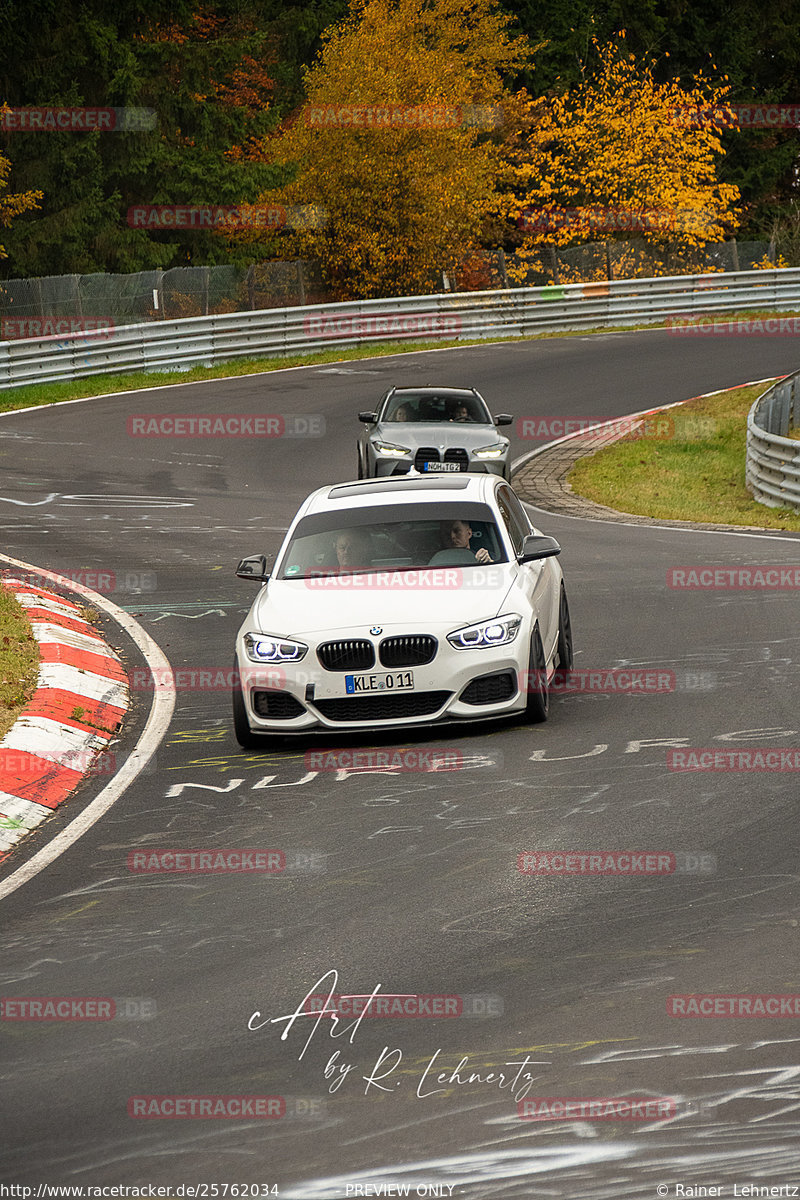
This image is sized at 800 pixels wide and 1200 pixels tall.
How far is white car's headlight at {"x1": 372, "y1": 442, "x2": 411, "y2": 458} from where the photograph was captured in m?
21.3

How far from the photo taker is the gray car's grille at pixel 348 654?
947 cm

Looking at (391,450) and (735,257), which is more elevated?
(735,257)

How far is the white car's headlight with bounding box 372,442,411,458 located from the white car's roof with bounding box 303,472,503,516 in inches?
381

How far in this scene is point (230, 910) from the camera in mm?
6746

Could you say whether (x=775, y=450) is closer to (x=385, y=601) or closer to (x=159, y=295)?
(x=385, y=601)

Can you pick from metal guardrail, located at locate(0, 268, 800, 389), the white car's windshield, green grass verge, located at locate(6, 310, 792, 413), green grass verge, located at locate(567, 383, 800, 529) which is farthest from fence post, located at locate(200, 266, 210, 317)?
the white car's windshield

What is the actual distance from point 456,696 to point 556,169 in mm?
47039

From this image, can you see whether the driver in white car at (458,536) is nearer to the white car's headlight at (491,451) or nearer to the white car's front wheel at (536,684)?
the white car's front wheel at (536,684)

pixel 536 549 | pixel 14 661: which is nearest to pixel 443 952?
pixel 536 549

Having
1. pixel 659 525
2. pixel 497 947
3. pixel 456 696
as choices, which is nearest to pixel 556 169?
pixel 659 525

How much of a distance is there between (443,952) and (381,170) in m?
41.1

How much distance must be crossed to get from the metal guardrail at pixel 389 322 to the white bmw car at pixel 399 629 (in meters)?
25.0

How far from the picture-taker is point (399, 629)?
947cm

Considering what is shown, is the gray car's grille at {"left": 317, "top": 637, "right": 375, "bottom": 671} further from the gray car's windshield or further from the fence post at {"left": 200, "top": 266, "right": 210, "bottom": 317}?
the fence post at {"left": 200, "top": 266, "right": 210, "bottom": 317}
